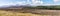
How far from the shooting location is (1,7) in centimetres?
78

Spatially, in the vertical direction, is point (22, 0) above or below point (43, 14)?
above

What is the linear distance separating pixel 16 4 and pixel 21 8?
6 centimetres

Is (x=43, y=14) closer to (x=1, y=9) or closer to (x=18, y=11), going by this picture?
(x=18, y=11)

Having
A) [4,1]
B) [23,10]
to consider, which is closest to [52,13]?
[23,10]

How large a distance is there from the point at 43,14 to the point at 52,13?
0.26 feet

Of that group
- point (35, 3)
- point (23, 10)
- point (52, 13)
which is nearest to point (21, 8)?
point (23, 10)

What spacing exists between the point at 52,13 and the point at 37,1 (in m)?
0.17

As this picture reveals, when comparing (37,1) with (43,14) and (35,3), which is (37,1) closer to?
(35,3)

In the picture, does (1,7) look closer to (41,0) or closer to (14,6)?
(14,6)

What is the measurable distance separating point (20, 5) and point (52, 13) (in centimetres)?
29

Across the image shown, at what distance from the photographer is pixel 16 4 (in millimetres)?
786

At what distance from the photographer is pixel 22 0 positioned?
2.60 feet

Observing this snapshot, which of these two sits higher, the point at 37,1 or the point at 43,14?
the point at 37,1

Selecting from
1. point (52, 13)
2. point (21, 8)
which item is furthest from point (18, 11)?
point (52, 13)
